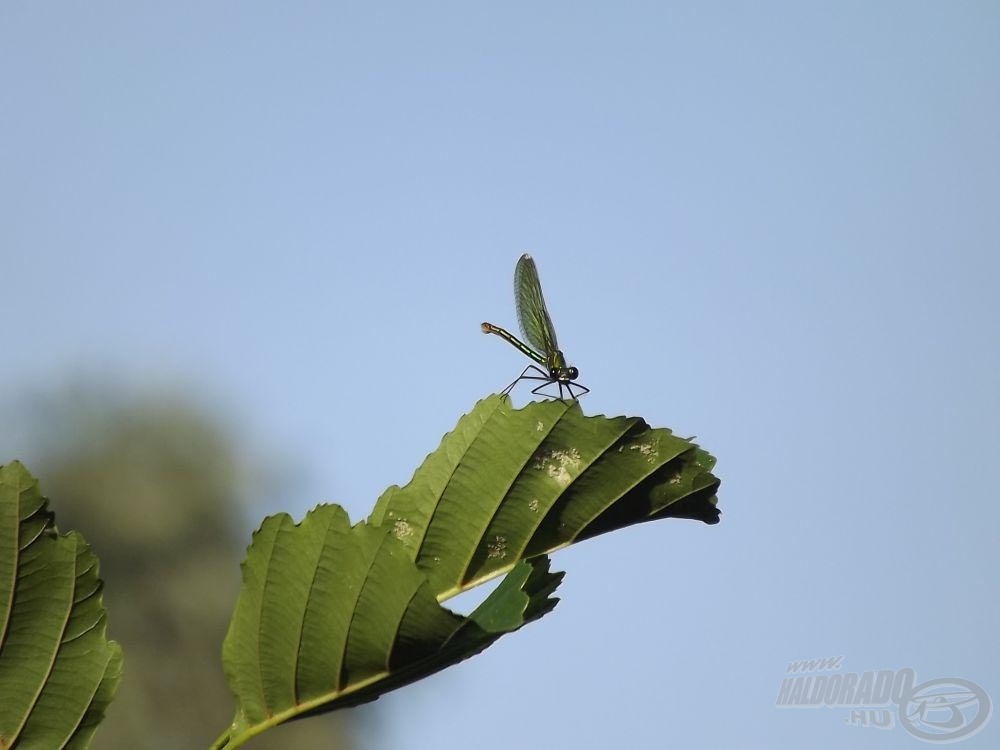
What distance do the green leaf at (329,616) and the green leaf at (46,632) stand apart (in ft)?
0.63

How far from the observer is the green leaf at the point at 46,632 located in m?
1.44

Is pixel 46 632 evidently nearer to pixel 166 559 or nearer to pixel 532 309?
pixel 532 309

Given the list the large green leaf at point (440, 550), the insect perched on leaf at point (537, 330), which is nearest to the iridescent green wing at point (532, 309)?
the insect perched on leaf at point (537, 330)

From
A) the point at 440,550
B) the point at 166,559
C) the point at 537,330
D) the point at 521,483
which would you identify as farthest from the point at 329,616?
the point at 166,559

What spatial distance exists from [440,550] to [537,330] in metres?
1.05

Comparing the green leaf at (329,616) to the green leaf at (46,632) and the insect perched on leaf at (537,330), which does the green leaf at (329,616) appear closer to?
the green leaf at (46,632)

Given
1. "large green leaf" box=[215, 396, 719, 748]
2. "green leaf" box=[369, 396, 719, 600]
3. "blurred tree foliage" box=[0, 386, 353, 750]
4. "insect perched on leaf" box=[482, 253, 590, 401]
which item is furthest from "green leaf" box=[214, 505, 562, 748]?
"blurred tree foliage" box=[0, 386, 353, 750]

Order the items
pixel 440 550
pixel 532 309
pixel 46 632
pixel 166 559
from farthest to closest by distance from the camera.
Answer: pixel 166 559
pixel 532 309
pixel 440 550
pixel 46 632

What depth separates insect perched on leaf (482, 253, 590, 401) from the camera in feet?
8.77

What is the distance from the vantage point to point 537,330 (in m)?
2.73

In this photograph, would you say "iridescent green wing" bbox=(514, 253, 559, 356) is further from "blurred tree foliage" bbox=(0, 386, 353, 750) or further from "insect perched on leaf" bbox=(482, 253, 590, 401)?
"blurred tree foliage" bbox=(0, 386, 353, 750)

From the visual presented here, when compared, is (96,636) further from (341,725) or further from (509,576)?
(341,725)

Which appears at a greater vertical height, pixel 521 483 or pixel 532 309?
pixel 532 309

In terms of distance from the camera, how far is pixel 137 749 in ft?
44.5
